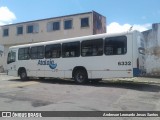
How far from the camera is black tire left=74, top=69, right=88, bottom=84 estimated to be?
1844 cm

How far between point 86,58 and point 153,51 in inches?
416

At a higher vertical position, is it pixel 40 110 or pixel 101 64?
pixel 101 64

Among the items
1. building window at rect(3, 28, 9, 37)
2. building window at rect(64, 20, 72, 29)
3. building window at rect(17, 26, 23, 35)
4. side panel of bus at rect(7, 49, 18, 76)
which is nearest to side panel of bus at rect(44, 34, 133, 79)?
side panel of bus at rect(7, 49, 18, 76)

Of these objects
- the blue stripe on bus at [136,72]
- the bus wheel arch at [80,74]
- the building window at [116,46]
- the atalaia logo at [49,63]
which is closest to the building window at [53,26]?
the atalaia logo at [49,63]

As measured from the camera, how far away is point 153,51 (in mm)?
26500

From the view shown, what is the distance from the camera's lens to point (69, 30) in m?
38.6

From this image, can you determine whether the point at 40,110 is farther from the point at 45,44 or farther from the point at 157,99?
the point at 45,44

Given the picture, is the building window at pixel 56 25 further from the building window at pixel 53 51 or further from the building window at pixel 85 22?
the building window at pixel 53 51

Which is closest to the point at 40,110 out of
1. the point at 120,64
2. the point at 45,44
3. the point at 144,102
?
the point at 144,102

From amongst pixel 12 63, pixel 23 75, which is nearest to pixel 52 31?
pixel 12 63

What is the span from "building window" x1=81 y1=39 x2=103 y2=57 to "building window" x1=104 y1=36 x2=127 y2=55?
0.43m

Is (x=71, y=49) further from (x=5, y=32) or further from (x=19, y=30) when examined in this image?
(x=5, y=32)

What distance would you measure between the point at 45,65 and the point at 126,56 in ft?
23.5

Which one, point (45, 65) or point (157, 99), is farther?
point (45, 65)
